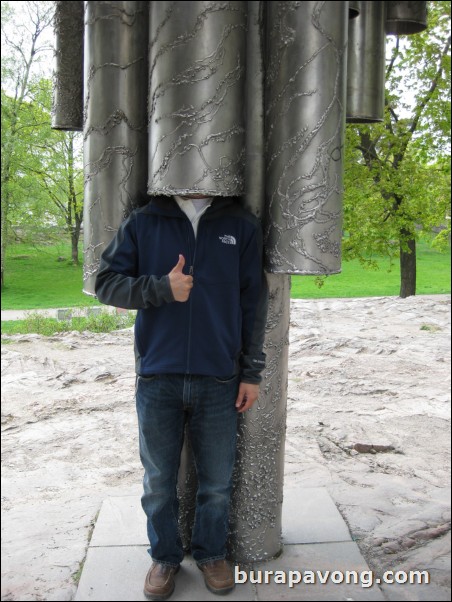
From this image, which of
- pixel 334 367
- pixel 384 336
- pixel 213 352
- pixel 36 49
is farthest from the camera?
pixel 36 49

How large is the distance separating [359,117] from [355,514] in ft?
6.30

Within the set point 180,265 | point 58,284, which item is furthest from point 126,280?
point 58,284

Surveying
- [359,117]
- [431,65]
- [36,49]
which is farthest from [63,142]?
[359,117]

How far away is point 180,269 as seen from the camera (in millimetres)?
2137

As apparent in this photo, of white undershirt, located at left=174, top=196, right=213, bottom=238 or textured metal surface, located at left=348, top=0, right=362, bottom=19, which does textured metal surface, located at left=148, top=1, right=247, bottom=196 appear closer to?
white undershirt, located at left=174, top=196, right=213, bottom=238

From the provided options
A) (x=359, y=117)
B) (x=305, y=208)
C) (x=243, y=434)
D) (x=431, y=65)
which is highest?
(x=431, y=65)

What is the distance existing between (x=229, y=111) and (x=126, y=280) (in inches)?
26.2

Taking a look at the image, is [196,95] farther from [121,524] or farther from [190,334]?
[121,524]

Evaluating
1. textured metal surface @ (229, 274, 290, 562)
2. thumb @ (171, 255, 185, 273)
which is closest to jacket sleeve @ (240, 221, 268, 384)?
textured metal surface @ (229, 274, 290, 562)

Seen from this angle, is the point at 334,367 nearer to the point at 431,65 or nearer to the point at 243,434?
the point at 243,434

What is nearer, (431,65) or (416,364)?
(416,364)

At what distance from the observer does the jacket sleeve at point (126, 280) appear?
214cm

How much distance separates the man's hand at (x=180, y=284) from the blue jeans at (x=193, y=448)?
Result: 1.08ft

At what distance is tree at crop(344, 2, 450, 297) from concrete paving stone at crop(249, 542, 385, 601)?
8149mm
